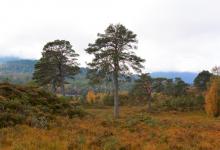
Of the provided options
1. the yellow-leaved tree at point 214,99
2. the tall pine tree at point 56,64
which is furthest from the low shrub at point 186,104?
the tall pine tree at point 56,64

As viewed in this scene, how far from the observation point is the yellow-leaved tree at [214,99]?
61562 mm

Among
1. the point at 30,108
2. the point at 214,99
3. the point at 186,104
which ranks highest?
the point at 214,99

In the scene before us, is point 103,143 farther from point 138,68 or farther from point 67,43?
point 67,43

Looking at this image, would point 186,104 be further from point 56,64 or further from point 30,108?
point 30,108

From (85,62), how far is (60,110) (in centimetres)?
2117

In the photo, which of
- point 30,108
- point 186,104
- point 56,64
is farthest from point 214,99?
point 30,108

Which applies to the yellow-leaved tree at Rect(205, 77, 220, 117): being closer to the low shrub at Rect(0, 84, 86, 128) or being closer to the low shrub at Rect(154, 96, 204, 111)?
the low shrub at Rect(154, 96, 204, 111)

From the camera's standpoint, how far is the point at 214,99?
6188cm

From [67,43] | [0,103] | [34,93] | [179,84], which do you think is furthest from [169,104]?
[0,103]

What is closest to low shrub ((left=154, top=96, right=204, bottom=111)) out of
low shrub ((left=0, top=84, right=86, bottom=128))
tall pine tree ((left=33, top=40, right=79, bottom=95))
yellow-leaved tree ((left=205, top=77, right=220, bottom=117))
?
yellow-leaved tree ((left=205, top=77, right=220, bottom=117))

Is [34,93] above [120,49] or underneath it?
underneath

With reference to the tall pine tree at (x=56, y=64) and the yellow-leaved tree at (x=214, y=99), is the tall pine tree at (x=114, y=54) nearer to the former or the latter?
the tall pine tree at (x=56, y=64)

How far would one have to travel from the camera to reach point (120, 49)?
139 feet

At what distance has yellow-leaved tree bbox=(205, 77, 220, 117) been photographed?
202 feet
